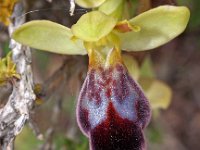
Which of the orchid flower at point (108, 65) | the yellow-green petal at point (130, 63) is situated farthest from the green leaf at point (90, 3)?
the yellow-green petal at point (130, 63)

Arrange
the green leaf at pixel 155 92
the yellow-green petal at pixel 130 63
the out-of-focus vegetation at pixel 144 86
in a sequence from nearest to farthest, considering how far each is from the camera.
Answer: the yellow-green petal at pixel 130 63, the out-of-focus vegetation at pixel 144 86, the green leaf at pixel 155 92

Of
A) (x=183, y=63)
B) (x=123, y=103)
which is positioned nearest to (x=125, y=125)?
(x=123, y=103)

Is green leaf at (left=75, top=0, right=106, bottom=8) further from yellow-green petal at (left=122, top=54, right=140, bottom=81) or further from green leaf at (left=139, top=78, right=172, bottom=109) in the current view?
green leaf at (left=139, top=78, right=172, bottom=109)

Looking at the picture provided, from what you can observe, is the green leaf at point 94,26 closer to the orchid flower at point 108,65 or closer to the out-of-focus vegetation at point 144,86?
the orchid flower at point 108,65

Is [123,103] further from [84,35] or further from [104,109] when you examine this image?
[84,35]

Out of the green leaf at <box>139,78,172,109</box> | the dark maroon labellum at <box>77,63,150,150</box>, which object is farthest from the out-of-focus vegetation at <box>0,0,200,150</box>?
the dark maroon labellum at <box>77,63,150,150</box>

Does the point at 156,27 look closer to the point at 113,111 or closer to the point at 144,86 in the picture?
the point at 113,111
